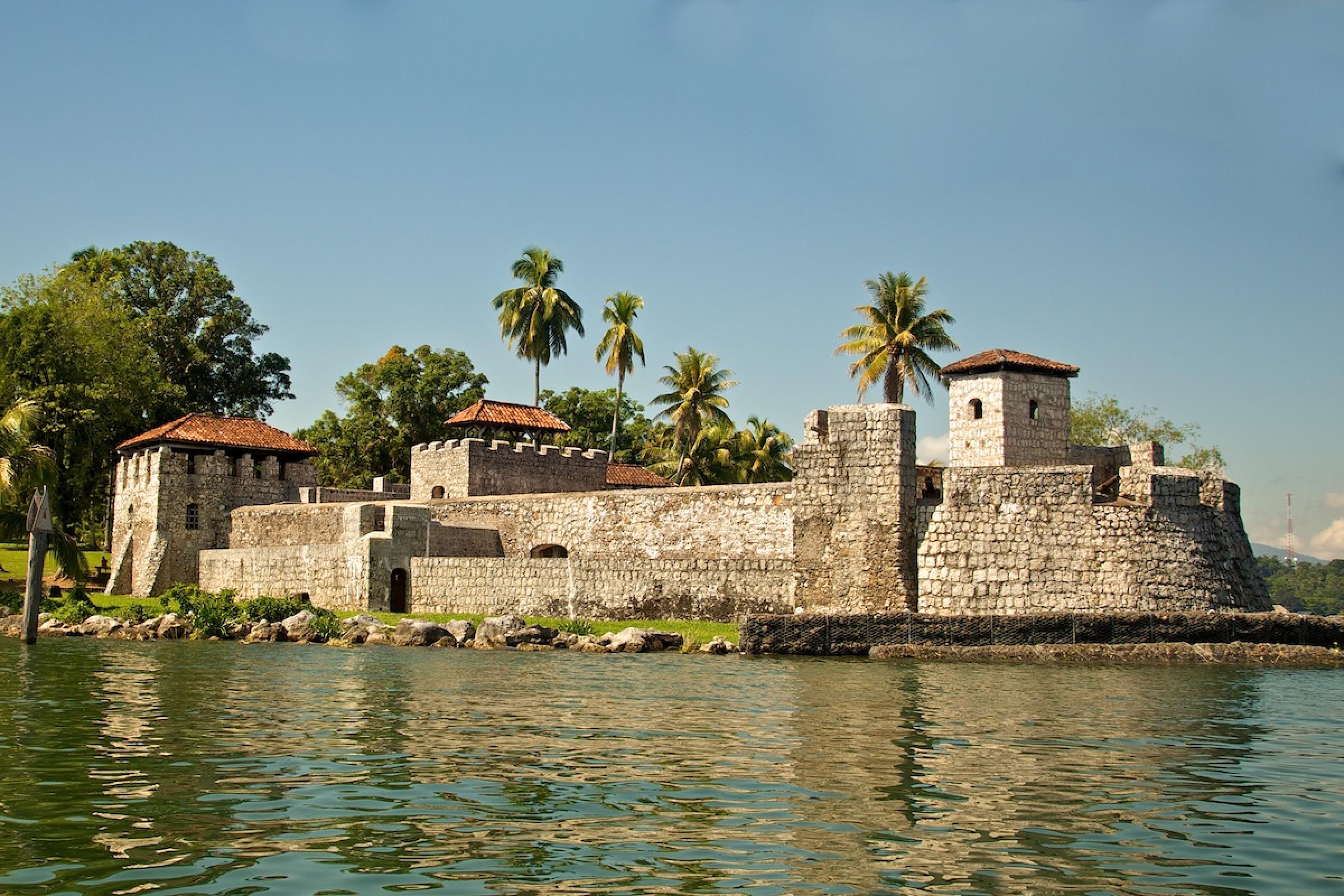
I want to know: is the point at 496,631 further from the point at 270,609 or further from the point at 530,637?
the point at 270,609

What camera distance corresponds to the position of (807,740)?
1189 cm

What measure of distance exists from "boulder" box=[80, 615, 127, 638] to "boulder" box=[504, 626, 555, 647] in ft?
31.3

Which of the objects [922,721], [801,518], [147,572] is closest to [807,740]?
[922,721]

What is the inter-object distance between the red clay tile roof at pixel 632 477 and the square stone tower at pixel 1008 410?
1621 centimetres

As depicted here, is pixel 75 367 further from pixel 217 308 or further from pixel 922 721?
pixel 922 721

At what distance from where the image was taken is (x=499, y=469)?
3966cm

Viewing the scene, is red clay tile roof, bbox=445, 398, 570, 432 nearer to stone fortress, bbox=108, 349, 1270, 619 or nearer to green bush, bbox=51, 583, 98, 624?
stone fortress, bbox=108, 349, 1270, 619

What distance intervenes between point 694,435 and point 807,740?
40019 mm

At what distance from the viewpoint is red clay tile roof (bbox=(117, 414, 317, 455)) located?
40312 millimetres

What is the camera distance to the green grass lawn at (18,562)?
134 ft

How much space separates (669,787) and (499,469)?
30.6m

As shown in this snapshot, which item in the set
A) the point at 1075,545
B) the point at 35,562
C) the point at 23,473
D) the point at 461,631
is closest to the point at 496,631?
the point at 461,631

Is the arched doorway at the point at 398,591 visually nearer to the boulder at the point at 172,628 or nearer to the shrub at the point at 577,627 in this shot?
the boulder at the point at 172,628

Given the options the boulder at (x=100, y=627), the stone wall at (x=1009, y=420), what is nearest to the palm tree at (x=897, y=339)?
the stone wall at (x=1009, y=420)
